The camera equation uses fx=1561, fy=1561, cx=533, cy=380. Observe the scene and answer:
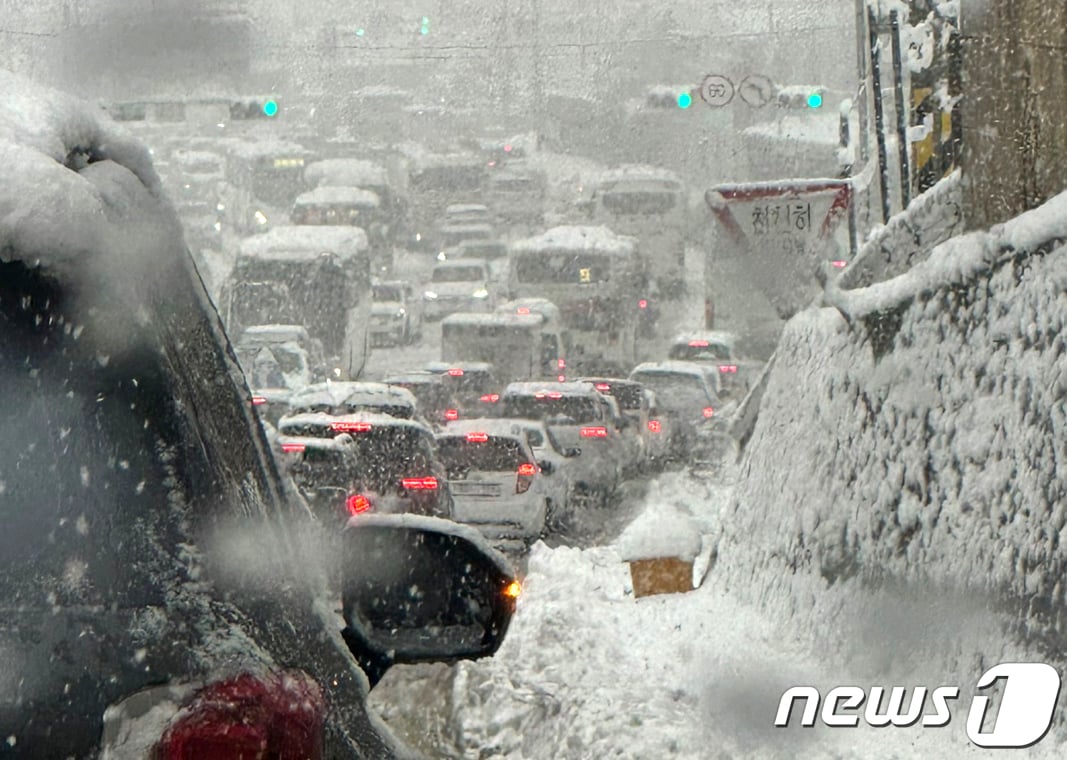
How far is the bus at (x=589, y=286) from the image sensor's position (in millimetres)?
41719

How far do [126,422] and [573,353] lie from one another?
1527 inches

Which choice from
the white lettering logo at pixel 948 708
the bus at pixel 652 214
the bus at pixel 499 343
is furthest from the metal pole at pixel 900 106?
the bus at pixel 652 214

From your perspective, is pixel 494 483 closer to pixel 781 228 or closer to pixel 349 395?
pixel 349 395

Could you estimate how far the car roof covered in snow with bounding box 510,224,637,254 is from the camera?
143 ft

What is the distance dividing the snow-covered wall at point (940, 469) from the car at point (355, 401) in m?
13.0

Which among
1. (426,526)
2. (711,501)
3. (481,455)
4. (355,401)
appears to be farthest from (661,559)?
(355,401)

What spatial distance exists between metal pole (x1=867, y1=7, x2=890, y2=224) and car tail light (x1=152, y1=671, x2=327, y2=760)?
6.30 meters

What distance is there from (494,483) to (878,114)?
32.0 feet

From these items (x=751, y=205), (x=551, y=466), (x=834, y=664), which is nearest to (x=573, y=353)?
(x=551, y=466)

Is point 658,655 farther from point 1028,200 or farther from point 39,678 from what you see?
point 39,678

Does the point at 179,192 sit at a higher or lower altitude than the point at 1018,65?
lower

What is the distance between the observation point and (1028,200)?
14.7ft

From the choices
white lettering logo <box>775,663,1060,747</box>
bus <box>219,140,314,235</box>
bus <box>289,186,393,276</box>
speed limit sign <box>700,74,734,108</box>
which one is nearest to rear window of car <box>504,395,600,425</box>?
speed limit sign <box>700,74,734,108</box>

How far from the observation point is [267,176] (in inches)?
2606
